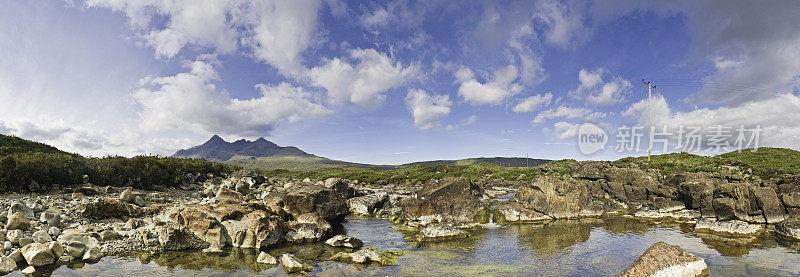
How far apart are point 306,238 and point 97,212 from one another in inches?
466

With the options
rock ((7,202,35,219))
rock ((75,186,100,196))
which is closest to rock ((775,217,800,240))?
rock ((7,202,35,219))

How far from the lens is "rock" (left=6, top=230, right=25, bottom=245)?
13.7 metres

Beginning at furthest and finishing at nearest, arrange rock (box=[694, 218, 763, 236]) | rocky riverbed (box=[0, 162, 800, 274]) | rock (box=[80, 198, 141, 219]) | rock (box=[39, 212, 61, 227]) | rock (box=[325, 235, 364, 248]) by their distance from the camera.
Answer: rock (box=[694, 218, 763, 236]) < rock (box=[80, 198, 141, 219]) < rock (box=[325, 235, 364, 248]) < rock (box=[39, 212, 61, 227]) < rocky riverbed (box=[0, 162, 800, 274])

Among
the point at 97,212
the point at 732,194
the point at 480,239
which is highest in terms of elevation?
the point at 732,194

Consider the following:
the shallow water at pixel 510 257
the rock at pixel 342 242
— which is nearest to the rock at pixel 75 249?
the shallow water at pixel 510 257

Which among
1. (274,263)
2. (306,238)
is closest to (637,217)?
(306,238)

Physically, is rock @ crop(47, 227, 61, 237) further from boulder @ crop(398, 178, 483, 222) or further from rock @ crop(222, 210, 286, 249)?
boulder @ crop(398, 178, 483, 222)

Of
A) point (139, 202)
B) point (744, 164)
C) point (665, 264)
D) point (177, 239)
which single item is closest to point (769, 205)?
point (665, 264)

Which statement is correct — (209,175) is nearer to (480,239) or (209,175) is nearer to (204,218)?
(204,218)

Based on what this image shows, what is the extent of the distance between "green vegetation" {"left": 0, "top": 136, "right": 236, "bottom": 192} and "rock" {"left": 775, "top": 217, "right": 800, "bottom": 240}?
161 ft

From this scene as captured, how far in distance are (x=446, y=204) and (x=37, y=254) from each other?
23.9m

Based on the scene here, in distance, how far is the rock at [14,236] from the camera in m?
13.7

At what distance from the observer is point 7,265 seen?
1192 centimetres

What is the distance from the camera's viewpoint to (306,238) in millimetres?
18875
